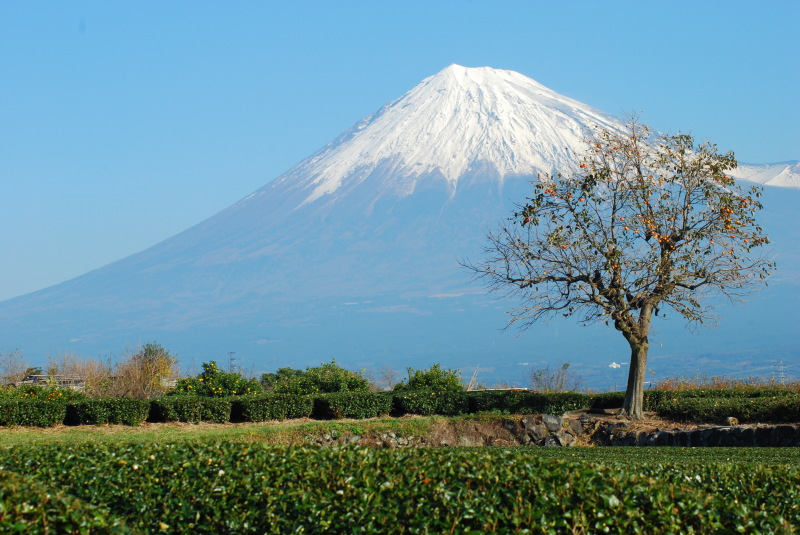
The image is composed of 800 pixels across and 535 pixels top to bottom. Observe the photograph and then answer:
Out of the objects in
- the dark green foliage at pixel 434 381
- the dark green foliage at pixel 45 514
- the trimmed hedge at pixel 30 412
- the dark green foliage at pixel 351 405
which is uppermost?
the dark green foliage at pixel 434 381

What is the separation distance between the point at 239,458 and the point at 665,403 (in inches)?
604

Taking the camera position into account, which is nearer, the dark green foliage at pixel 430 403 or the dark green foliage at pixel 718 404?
the dark green foliage at pixel 718 404

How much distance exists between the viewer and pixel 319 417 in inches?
867

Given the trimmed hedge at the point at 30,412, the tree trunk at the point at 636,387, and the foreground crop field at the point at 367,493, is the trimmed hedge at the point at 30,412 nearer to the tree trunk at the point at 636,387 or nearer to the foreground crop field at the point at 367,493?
the foreground crop field at the point at 367,493

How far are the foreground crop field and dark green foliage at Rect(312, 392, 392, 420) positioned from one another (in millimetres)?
13072

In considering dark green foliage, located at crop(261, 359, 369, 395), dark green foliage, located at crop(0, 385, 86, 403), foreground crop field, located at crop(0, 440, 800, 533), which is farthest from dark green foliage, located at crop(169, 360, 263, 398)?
foreground crop field, located at crop(0, 440, 800, 533)

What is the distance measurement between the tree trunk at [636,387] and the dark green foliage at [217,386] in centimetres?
966

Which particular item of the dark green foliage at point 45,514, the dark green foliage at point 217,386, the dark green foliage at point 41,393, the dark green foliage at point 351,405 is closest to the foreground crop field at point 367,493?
the dark green foliage at point 45,514

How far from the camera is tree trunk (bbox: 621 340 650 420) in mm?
20922

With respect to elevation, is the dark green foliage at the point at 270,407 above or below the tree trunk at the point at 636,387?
below

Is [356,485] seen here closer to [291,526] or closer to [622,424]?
[291,526]

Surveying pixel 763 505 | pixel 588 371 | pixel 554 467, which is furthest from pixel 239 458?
pixel 588 371

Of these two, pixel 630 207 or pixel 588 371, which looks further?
pixel 588 371

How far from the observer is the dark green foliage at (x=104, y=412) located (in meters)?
19.4
